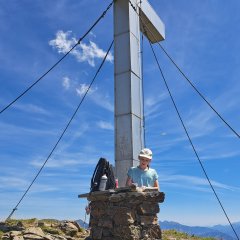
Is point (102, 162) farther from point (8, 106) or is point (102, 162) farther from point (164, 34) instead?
point (164, 34)

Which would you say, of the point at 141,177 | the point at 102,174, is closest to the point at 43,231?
the point at 102,174

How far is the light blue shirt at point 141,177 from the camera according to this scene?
7.87 m

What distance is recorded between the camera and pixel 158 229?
7.28 metres

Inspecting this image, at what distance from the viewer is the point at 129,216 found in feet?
23.0

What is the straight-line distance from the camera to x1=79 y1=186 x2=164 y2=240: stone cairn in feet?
23.1

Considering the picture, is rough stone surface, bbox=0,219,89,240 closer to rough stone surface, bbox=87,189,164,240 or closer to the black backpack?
the black backpack

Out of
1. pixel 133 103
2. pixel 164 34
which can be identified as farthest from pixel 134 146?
pixel 164 34

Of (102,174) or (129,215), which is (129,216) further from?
(102,174)

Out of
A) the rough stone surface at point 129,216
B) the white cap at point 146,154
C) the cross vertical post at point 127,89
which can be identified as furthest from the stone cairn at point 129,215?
the cross vertical post at point 127,89

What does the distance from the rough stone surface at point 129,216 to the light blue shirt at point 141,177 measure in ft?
1.96

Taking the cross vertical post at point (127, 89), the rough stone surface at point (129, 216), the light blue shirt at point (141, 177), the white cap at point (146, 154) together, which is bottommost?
the rough stone surface at point (129, 216)

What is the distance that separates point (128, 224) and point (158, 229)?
2.32 feet

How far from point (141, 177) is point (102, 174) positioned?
39.0 inches

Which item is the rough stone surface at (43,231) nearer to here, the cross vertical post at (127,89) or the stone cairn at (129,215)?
the cross vertical post at (127,89)
